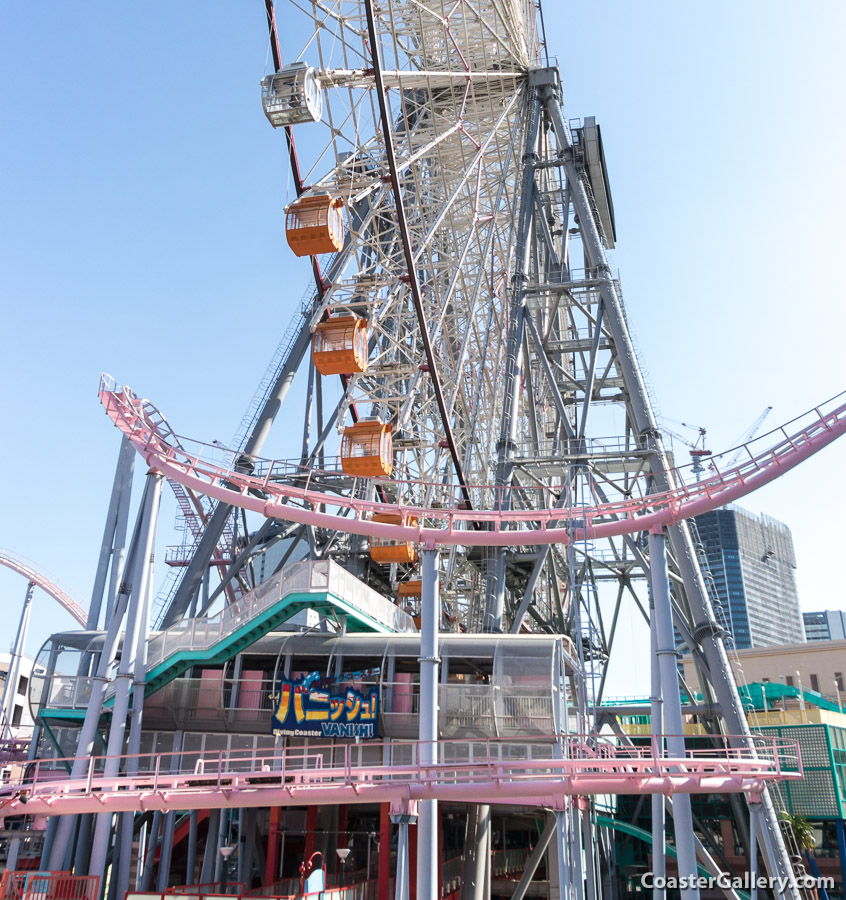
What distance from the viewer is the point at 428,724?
15.9 metres

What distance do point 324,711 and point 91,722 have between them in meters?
5.61

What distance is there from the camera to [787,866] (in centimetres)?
1770

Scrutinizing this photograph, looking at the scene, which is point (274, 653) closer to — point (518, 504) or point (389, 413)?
point (518, 504)

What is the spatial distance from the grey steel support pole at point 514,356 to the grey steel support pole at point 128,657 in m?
9.09

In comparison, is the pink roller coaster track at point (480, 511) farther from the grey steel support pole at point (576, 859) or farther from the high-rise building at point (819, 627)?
the high-rise building at point (819, 627)

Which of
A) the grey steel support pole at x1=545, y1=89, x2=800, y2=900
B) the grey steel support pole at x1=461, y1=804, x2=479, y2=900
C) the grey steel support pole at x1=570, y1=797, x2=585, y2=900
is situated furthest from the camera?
the grey steel support pole at x1=461, y1=804, x2=479, y2=900

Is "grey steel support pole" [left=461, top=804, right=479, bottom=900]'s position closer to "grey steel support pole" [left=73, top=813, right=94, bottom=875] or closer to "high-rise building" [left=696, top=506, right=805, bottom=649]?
"grey steel support pole" [left=73, top=813, right=94, bottom=875]

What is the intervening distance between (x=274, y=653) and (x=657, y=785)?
39.0 feet

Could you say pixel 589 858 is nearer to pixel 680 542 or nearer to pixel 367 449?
pixel 680 542

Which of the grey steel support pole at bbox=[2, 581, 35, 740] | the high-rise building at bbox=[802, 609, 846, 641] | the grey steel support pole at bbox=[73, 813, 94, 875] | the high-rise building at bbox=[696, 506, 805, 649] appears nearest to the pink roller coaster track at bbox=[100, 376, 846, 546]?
the grey steel support pole at bbox=[73, 813, 94, 875]

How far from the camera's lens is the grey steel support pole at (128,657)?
56.8ft

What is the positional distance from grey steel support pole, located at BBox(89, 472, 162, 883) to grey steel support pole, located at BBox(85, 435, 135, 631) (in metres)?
3.58

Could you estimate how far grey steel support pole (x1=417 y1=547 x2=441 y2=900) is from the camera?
14.7m

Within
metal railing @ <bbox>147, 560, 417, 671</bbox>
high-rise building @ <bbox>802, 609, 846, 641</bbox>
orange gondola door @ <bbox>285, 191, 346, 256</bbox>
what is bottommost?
metal railing @ <bbox>147, 560, 417, 671</bbox>
